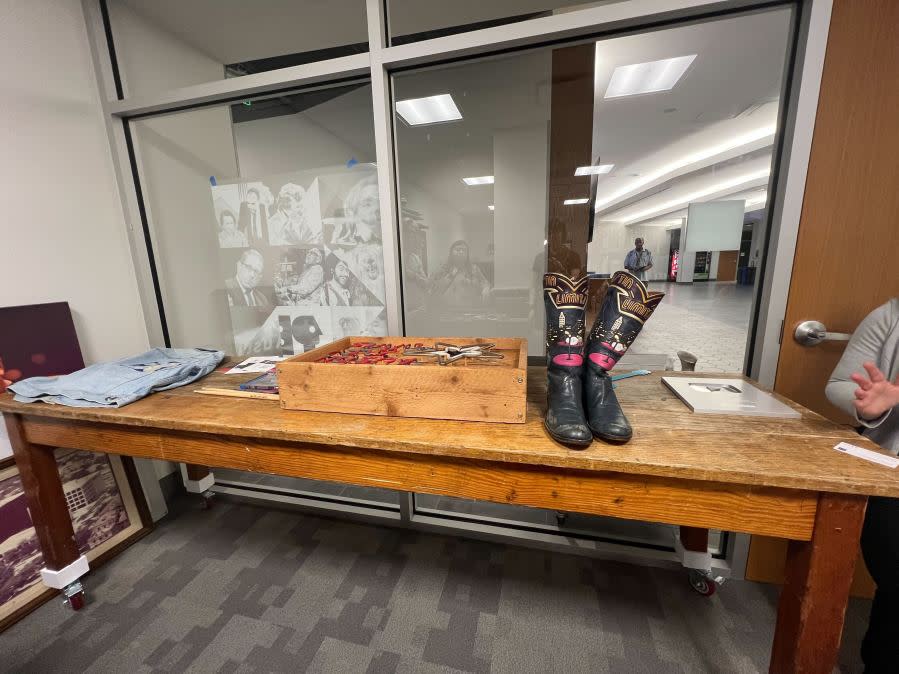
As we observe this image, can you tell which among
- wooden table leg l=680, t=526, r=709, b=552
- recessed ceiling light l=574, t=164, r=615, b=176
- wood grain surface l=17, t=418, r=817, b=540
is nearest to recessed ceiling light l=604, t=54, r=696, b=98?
recessed ceiling light l=574, t=164, r=615, b=176

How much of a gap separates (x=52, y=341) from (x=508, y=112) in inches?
79.3

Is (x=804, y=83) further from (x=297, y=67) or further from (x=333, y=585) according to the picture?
(x=333, y=585)

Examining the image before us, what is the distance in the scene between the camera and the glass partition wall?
1233 millimetres

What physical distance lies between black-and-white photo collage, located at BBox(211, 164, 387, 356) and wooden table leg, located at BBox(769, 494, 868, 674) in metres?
1.42

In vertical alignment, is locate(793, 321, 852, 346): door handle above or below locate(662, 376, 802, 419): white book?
above

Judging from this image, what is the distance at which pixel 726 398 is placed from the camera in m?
Result: 0.95

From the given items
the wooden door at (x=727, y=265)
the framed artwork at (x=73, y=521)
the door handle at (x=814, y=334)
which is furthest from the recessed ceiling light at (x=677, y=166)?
the framed artwork at (x=73, y=521)

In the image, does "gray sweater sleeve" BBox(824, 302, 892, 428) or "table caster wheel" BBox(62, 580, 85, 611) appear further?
"table caster wheel" BBox(62, 580, 85, 611)

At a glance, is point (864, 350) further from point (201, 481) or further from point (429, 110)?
point (201, 481)

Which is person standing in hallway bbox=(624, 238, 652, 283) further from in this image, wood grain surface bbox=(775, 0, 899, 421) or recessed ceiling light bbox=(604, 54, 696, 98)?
recessed ceiling light bbox=(604, 54, 696, 98)

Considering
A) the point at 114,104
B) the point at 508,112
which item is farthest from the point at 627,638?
the point at 114,104

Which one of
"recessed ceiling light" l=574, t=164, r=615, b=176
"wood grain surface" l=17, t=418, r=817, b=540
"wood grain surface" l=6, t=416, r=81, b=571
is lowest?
"wood grain surface" l=6, t=416, r=81, b=571

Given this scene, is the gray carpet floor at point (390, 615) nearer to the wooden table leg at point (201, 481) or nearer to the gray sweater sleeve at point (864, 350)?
the wooden table leg at point (201, 481)

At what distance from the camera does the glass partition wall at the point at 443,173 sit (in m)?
1.23
